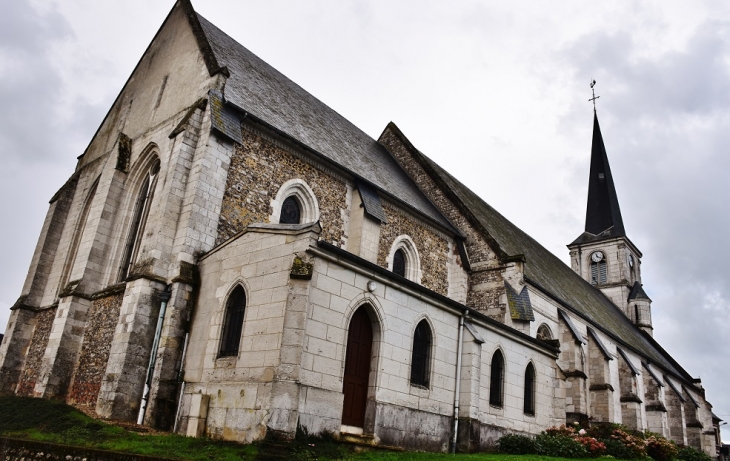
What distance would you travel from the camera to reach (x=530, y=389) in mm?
17578

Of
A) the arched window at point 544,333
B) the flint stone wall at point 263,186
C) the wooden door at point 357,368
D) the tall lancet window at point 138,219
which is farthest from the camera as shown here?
the arched window at point 544,333

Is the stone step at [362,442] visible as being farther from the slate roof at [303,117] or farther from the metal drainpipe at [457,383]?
the slate roof at [303,117]

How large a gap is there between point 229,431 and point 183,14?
14805mm

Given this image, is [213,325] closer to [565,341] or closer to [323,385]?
[323,385]

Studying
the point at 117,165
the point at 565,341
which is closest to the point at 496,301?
the point at 565,341

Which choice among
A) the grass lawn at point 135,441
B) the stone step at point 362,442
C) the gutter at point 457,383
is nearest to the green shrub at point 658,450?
the grass lawn at point 135,441

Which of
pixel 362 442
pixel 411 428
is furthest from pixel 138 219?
pixel 411 428

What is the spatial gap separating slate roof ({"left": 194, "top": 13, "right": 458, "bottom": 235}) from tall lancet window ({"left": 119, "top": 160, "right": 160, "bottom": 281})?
3.63 meters

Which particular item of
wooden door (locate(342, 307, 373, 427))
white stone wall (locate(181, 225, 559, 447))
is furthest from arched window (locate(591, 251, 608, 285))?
wooden door (locate(342, 307, 373, 427))

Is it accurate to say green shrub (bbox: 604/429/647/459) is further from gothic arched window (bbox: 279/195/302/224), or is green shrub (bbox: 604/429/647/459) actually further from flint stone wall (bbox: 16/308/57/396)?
flint stone wall (bbox: 16/308/57/396)

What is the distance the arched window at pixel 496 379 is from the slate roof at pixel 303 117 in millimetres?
7495

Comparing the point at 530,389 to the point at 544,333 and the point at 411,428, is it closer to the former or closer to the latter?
the point at 411,428

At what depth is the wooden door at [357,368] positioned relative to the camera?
12.0 meters

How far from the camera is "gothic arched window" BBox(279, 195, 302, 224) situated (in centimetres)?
1734
